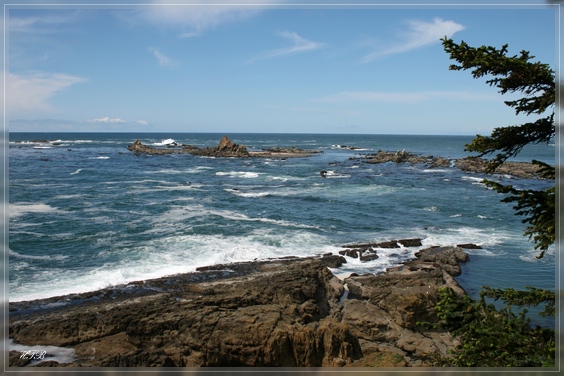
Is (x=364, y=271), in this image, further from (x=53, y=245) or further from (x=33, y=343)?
(x=53, y=245)

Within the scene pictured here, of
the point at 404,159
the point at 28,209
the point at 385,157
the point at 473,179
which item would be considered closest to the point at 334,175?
the point at 473,179

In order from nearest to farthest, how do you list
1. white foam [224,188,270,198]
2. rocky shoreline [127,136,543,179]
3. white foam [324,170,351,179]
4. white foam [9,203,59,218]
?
white foam [9,203,59,218], white foam [224,188,270,198], white foam [324,170,351,179], rocky shoreline [127,136,543,179]

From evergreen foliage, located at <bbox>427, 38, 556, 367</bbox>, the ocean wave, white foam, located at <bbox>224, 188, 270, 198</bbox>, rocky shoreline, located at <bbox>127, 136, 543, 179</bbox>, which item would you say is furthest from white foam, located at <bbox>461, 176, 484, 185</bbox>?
evergreen foliage, located at <bbox>427, 38, 556, 367</bbox>

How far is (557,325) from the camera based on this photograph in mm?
5176

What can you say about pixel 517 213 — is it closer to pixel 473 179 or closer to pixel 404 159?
pixel 473 179

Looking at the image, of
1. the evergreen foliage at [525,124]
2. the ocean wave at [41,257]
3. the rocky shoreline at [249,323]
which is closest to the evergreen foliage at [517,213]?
the evergreen foliage at [525,124]

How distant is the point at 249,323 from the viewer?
10.6 m

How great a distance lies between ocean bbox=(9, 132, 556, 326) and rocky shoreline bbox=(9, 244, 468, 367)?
338cm

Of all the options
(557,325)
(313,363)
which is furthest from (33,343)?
(557,325)

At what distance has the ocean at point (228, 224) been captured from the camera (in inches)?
746

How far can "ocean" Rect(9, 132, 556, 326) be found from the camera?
18938 mm

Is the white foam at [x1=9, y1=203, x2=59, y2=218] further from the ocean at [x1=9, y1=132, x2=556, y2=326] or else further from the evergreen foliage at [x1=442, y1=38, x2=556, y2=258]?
the evergreen foliage at [x1=442, y1=38, x2=556, y2=258]

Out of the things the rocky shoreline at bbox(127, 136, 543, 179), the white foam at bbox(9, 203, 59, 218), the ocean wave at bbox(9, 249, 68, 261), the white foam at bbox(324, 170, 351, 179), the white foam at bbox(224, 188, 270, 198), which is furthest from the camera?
the rocky shoreline at bbox(127, 136, 543, 179)

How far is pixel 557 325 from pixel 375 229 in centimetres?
2228
